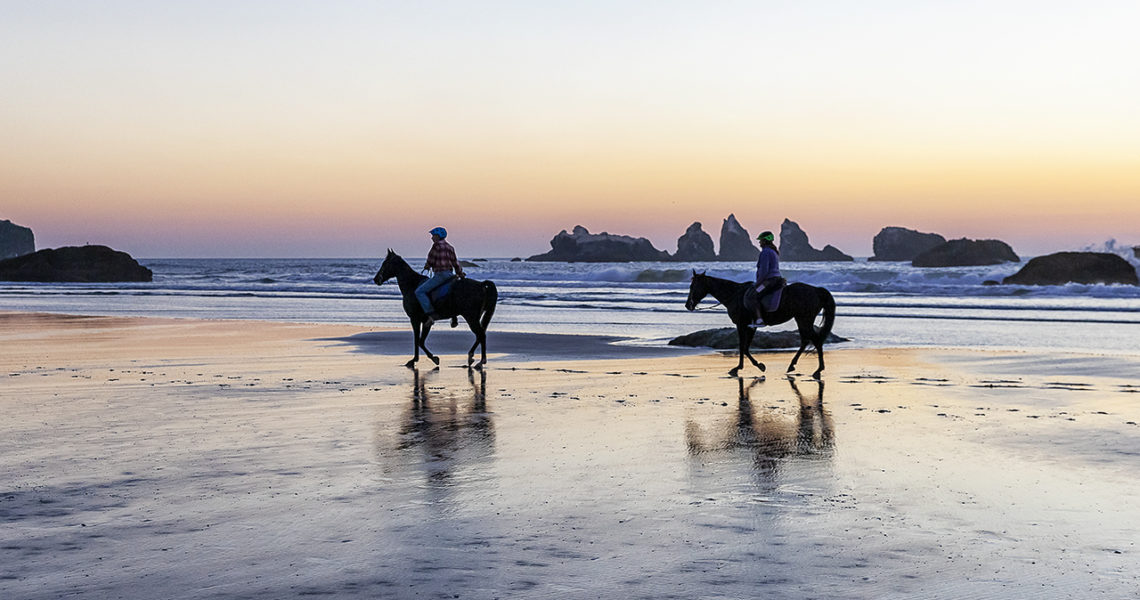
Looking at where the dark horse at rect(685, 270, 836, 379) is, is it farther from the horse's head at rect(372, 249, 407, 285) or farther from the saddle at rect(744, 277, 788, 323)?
the horse's head at rect(372, 249, 407, 285)

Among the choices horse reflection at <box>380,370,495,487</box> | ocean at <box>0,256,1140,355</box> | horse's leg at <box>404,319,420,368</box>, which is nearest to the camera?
horse reflection at <box>380,370,495,487</box>

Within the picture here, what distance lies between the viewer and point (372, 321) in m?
27.6

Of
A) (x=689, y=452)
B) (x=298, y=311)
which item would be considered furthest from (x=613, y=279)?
(x=689, y=452)

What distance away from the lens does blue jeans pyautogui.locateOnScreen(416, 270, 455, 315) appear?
15680 mm

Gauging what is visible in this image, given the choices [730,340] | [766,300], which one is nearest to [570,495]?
[766,300]

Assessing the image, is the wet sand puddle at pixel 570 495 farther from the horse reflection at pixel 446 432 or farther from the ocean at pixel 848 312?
the ocean at pixel 848 312

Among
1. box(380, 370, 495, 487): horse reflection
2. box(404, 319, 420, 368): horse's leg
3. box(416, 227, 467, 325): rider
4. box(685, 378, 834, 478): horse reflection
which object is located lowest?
box(685, 378, 834, 478): horse reflection

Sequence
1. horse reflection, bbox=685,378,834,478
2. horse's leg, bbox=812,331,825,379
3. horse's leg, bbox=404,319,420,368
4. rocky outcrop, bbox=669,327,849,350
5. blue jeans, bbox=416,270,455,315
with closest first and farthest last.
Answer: horse reflection, bbox=685,378,834,478 → horse's leg, bbox=812,331,825,379 → horse's leg, bbox=404,319,420,368 → blue jeans, bbox=416,270,455,315 → rocky outcrop, bbox=669,327,849,350

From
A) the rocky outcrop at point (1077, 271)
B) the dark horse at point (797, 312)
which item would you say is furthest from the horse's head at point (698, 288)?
the rocky outcrop at point (1077, 271)

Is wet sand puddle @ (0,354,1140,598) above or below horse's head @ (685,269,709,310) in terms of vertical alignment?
below

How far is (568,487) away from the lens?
21.1 ft

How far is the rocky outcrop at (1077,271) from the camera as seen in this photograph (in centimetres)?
5520

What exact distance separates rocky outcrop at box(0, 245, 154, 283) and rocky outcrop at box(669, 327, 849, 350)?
67722 millimetres

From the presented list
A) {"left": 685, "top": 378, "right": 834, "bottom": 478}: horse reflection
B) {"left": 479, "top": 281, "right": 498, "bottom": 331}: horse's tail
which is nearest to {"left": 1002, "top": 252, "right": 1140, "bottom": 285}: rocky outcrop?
{"left": 479, "top": 281, "right": 498, "bottom": 331}: horse's tail
